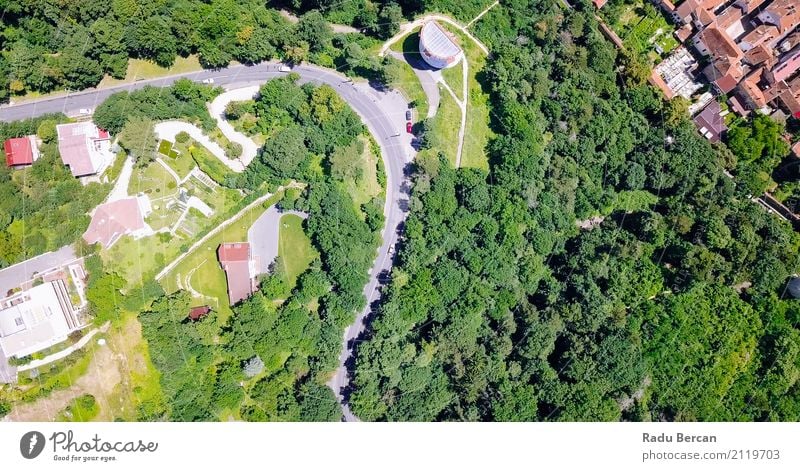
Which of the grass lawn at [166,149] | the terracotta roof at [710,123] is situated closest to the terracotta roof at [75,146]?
the grass lawn at [166,149]

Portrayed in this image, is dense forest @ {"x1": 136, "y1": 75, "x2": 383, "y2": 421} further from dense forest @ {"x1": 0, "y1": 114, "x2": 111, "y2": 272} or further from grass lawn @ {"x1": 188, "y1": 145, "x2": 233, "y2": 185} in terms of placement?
dense forest @ {"x1": 0, "y1": 114, "x2": 111, "y2": 272}

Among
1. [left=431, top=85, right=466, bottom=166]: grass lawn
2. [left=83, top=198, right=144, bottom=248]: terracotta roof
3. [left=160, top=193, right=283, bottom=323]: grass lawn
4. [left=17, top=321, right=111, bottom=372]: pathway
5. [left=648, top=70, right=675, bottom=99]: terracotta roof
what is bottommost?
→ [left=17, top=321, right=111, bottom=372]: pathway

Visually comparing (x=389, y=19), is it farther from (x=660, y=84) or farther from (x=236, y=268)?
(x=660, y=84)

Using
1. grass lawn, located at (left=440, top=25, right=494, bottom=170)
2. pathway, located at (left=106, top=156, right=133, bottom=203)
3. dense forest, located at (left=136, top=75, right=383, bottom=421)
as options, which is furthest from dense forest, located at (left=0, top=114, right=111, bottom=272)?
grass lawn, located at (left=440, top=25, right=494, bottom=170)

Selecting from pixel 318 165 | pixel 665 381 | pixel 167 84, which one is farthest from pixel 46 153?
pixel 665 381

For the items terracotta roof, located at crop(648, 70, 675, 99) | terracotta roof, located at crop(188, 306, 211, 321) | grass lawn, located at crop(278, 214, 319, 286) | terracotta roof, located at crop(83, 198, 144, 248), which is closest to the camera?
terracotta roof, located at crop(83, 198, 144, 248)

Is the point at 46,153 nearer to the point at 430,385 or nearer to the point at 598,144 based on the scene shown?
the point at 430,385

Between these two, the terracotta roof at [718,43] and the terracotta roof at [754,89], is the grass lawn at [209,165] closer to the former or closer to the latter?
the terracotta roof at [718,43]
